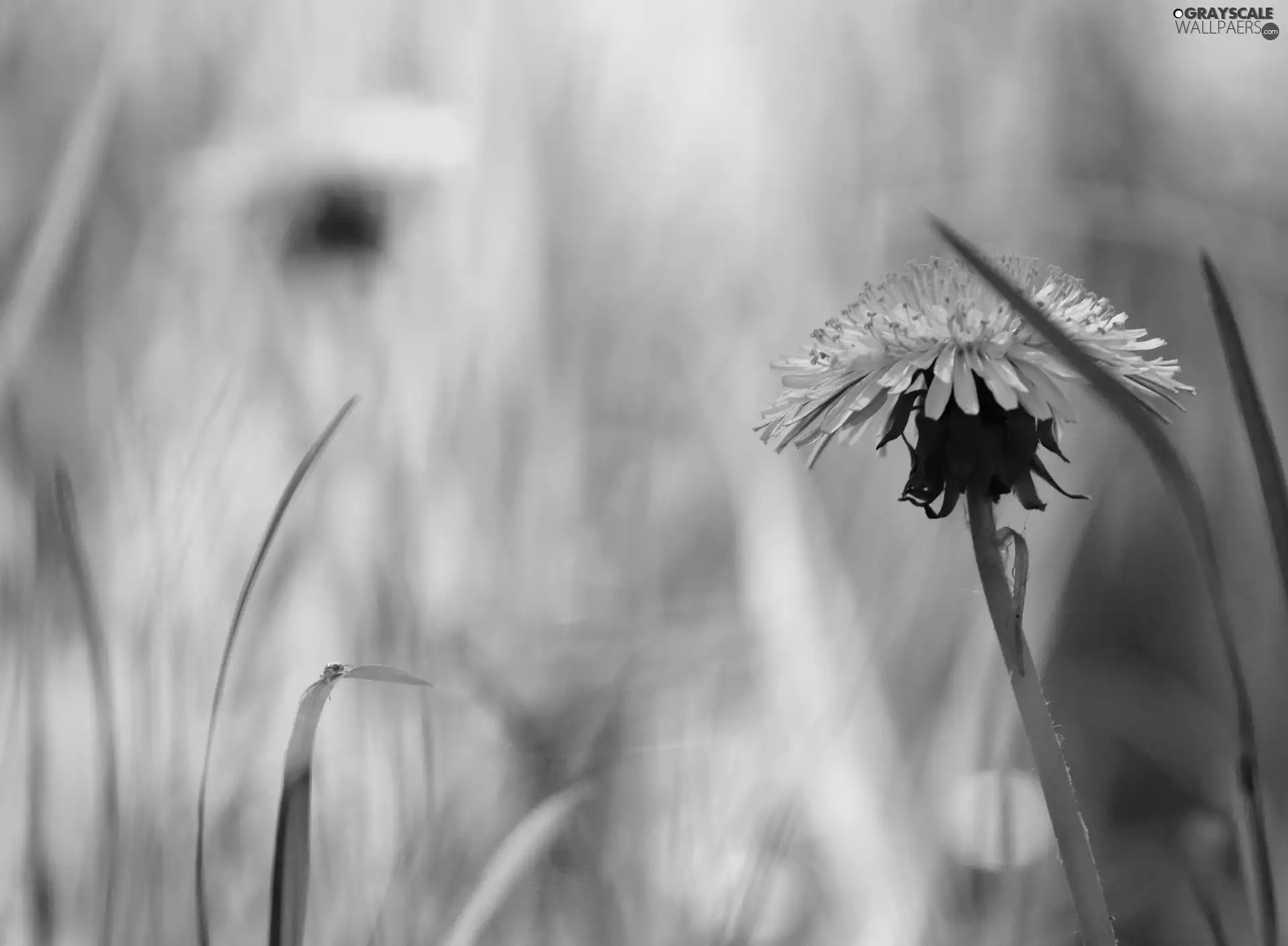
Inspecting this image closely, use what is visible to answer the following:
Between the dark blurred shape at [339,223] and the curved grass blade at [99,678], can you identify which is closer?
the curved grass blade at [99,678]

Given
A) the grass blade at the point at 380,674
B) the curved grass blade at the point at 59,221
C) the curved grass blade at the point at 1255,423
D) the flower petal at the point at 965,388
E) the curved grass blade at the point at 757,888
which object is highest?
the curved grass blade at the point at 59,221

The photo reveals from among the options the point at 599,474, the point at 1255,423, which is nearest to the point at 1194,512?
the point at 1255,423

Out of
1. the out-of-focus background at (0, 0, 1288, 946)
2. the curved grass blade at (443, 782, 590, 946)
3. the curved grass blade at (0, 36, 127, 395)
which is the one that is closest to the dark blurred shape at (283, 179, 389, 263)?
the out-of-focus background at (0, 0, 1288, 946)

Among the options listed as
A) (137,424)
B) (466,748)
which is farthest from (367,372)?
(466,748)

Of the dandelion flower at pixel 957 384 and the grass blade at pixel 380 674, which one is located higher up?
the dandelion flower at pixel 957 384

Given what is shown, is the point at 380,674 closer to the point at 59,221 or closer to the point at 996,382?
the point at 996,382

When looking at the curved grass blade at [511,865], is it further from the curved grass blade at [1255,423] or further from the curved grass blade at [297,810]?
the curved grass blade at [1255,423]

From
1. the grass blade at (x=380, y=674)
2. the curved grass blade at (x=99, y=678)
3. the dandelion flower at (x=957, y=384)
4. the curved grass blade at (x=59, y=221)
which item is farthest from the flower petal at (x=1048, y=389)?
the curved grass blade at (x=59, y=221)
